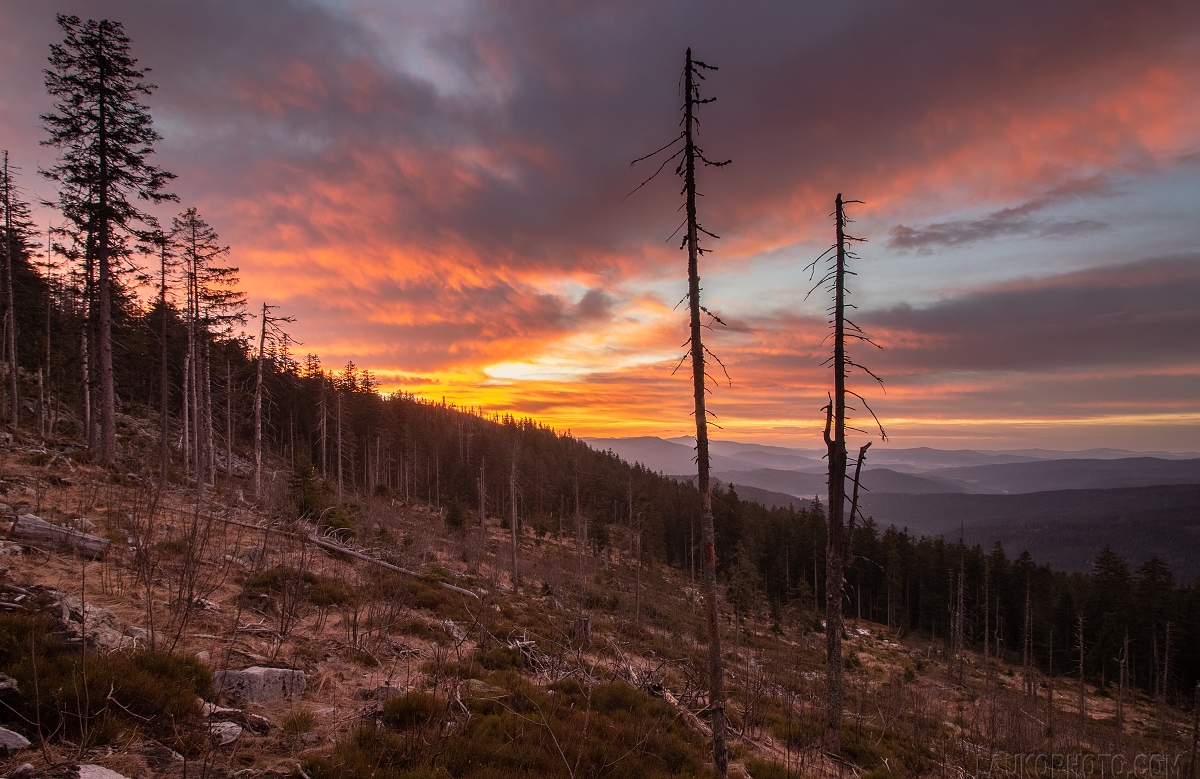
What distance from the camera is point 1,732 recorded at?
12.5ft

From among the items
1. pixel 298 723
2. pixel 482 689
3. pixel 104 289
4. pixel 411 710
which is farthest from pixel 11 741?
pixel 104 289

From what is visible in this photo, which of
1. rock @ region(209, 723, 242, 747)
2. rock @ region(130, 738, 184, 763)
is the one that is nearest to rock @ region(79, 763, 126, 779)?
rock @ region(130, 738, 184, 763)

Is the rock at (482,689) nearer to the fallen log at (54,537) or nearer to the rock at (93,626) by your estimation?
the rock at (93,626)

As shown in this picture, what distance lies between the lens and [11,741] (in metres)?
3.82

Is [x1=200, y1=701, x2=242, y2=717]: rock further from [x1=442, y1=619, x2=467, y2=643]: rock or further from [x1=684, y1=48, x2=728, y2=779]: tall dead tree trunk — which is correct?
[x1=684, y1=48, x2=728, y2=779]: tall dead tree trunk

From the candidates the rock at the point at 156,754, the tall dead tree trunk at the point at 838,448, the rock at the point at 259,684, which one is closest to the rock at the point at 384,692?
the rock at the point at 259,684

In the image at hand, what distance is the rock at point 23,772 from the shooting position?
3.43 metres

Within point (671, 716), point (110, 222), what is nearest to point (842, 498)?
point (671, 716)

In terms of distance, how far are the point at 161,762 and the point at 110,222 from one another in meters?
23.6

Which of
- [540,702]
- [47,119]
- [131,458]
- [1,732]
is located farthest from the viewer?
[131,458]

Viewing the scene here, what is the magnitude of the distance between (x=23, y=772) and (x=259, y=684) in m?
3.20

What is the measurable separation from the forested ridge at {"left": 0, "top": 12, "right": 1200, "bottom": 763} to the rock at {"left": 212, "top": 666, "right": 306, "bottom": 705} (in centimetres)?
1153

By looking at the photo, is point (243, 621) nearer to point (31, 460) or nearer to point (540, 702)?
point (540, 702)

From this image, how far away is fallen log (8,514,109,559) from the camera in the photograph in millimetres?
8445
